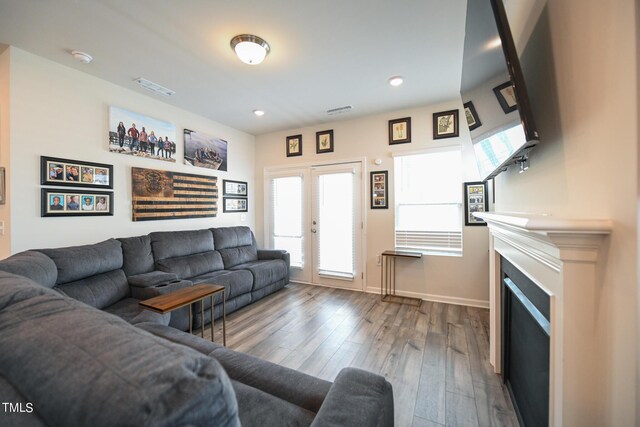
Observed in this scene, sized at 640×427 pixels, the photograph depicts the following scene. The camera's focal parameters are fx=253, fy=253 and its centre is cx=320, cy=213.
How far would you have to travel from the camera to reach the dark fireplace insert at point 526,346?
1.10 meters

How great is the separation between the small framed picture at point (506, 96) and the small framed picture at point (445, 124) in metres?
2.45

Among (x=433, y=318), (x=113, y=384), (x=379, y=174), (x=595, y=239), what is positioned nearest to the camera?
(x=113, y=384)

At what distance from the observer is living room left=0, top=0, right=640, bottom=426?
2.25 ft

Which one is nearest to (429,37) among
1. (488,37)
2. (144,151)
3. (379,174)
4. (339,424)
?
(488,37)

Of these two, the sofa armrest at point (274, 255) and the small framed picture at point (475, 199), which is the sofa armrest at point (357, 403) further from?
the sofa armrest at point (274, 255)

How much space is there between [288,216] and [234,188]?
1.10m

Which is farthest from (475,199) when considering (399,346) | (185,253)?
(185,253)

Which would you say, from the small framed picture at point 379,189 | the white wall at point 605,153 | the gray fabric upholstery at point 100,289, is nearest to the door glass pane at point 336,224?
the small framed picture at point 379,189

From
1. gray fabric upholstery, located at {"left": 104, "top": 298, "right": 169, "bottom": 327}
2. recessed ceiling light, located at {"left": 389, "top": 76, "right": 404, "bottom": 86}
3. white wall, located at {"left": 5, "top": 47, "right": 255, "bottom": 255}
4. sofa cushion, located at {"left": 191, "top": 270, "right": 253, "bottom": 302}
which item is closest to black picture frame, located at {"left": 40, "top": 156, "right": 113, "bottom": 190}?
white wall, located at {"left": 5, "top": 47, "right": 255, "bottom": 255}

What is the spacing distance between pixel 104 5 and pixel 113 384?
102 inches

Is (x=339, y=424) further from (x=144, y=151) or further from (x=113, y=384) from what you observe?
(x=144, y=151)

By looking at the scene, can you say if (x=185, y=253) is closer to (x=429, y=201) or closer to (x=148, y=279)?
(x=148, y=279)

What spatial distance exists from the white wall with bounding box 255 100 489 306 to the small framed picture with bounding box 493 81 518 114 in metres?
2.43

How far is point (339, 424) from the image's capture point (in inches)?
29.5
